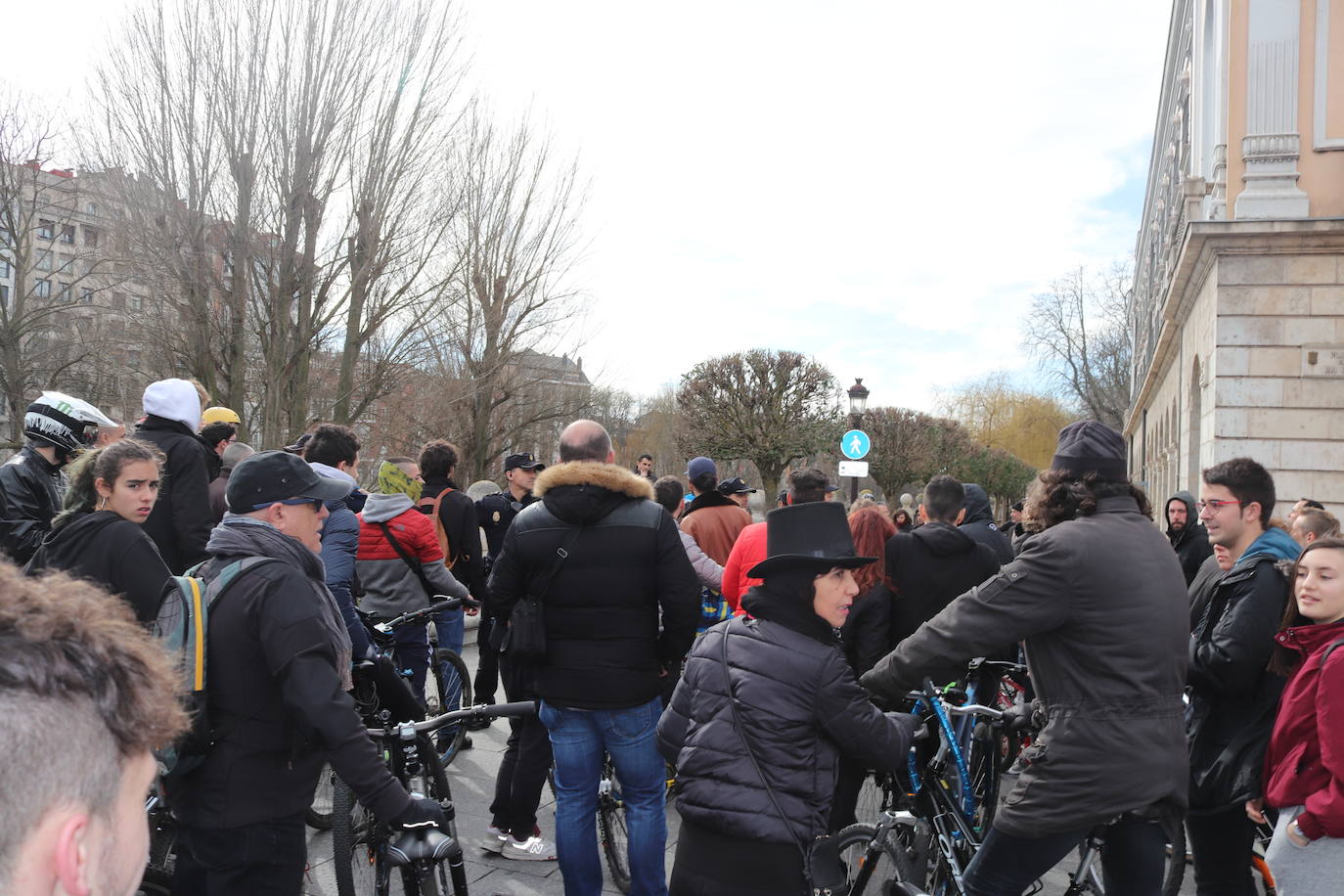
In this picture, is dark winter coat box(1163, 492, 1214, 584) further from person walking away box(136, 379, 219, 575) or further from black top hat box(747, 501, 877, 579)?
person walking away box(136, 379, 219, 575)

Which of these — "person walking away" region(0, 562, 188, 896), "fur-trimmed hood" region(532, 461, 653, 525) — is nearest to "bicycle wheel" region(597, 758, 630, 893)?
"fur-trimmed hood" region(532, 461, 653, 525)

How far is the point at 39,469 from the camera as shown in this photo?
4613 millimetres

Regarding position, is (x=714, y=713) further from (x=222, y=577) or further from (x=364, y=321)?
(x=364, y=321)

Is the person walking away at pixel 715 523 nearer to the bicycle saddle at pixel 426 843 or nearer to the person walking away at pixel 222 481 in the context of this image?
the person walking away at pixel 222 481

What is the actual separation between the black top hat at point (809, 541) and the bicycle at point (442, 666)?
131 inches

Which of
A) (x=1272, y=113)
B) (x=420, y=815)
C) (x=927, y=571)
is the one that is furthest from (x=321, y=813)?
(x=1272, y=113)

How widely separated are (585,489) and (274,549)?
4.53 feet

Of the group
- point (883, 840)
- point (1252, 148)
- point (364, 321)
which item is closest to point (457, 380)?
point (364, 321)

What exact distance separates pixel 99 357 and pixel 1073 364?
50789mm

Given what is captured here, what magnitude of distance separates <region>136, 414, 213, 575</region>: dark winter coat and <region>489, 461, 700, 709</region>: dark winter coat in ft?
5.87

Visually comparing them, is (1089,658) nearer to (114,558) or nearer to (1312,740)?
(1312,740)

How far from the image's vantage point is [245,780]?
9.09ft

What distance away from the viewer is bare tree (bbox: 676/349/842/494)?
120ft

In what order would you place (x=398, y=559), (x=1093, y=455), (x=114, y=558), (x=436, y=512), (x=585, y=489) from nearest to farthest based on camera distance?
(x=1093, y=455)
(x=114, y=558)
(x=585, y=489)
(x=398, y=559)
(x=436, y=512)
